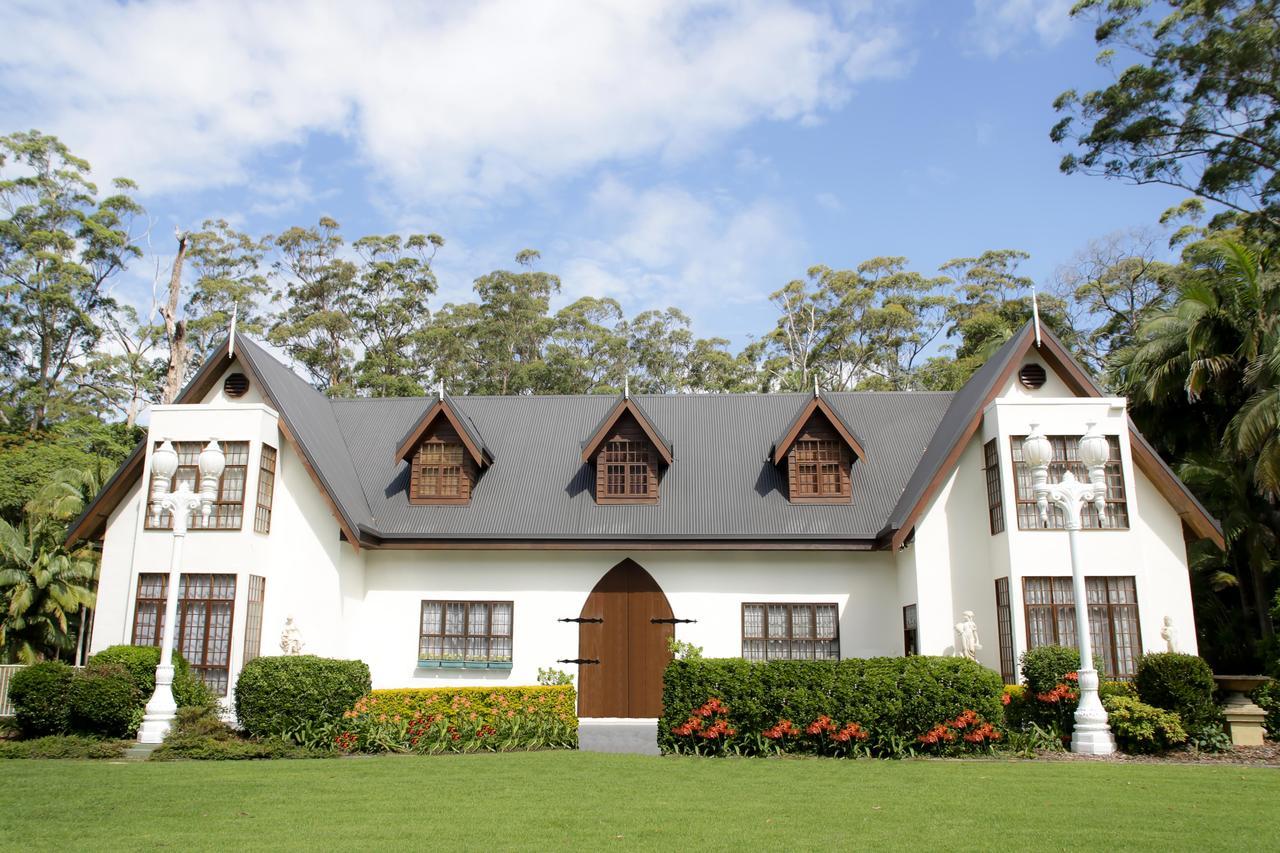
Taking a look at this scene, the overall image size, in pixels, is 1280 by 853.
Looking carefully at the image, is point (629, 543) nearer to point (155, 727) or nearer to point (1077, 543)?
point (1077, 543)

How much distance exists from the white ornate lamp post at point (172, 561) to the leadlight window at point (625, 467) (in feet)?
25.9

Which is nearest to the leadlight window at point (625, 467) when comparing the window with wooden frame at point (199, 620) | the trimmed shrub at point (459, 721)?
the trimmed shrub at point (459, 721)

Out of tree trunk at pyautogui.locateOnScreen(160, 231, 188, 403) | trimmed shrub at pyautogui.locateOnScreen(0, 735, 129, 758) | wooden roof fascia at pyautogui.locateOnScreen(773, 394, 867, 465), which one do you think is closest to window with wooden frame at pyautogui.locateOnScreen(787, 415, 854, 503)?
wooden roof fascia at pyautogui.locateOnScreen(773, 394, 867, 465)

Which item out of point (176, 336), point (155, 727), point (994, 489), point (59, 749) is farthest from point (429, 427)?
point (176, 336)

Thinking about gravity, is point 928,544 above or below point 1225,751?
above

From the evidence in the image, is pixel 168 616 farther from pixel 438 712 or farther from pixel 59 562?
pixel 59 562

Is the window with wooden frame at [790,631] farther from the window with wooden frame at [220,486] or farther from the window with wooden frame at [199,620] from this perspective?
A: the window with wooden frame at [220,486]

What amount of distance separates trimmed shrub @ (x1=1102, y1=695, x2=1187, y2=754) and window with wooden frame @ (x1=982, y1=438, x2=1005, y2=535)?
4487 millimetres

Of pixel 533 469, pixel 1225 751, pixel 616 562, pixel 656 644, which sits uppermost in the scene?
pixel 533 469

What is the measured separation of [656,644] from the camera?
65.0ft

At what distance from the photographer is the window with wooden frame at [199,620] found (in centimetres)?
1795

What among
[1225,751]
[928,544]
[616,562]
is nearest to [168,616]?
[616,562]

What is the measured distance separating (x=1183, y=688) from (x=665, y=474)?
34.8 feet

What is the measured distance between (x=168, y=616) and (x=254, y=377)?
5.74 m
